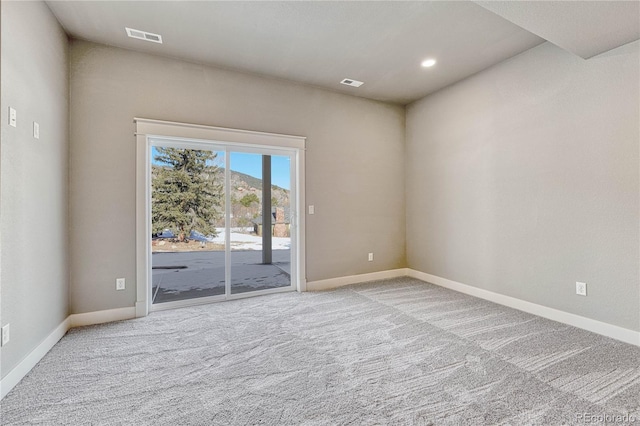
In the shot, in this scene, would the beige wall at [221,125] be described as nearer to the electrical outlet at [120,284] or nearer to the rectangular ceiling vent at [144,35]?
the electrical outlet at [120,284]

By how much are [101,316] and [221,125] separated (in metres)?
2.44

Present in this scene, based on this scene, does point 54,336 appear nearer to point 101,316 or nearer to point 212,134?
point 101,316

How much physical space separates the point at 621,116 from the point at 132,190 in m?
4.68

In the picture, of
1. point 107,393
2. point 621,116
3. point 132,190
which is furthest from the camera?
point 132,190

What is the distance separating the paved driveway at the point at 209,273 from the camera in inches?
147

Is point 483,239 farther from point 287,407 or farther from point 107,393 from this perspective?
point 107,393

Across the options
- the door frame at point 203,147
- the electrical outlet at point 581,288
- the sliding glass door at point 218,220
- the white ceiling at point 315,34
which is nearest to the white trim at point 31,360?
the door frame at point 203,147

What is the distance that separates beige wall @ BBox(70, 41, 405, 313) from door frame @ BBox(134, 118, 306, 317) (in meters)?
0.08

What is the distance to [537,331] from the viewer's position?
274 centimetres

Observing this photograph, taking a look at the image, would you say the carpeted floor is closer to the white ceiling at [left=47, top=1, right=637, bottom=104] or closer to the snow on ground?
the snow on ground

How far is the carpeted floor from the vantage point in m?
1.67

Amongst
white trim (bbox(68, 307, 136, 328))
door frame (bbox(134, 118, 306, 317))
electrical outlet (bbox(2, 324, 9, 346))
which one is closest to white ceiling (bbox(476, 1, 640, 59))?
door frame (bbox(134, 118, 306, 317))

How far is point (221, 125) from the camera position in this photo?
3.62 metres

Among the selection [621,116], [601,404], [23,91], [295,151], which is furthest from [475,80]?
[23,91]
